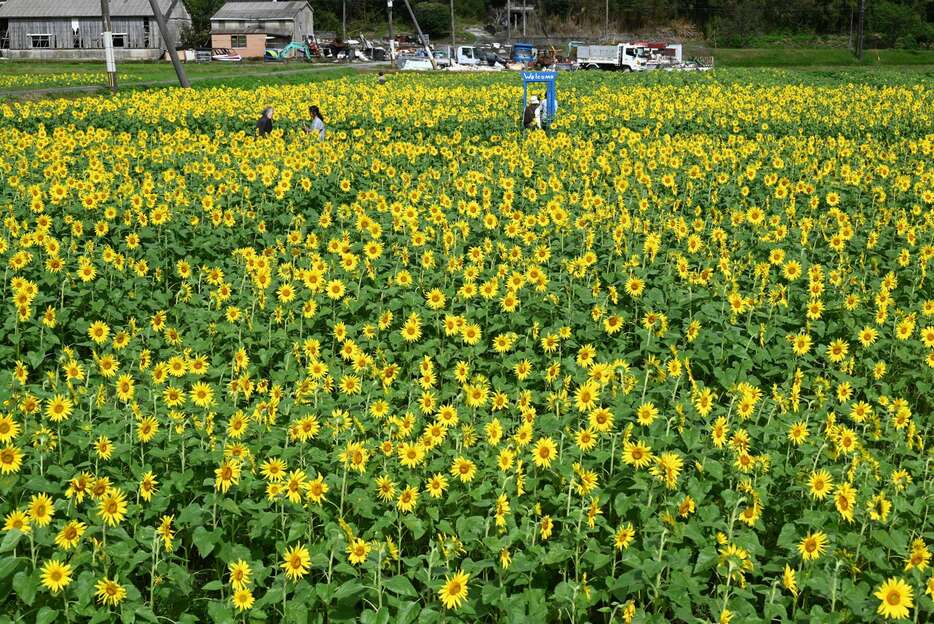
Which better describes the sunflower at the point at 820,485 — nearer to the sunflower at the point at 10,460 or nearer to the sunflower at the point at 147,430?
the sunflower at the point at 147,430

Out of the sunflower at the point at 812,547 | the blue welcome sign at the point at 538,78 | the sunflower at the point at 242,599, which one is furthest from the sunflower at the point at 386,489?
the blue welcome sign at the point at 538,78

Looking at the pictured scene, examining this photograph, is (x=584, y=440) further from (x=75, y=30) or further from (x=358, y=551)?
(x=75, y=30)

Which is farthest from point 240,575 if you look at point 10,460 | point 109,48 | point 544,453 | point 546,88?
point 109,48

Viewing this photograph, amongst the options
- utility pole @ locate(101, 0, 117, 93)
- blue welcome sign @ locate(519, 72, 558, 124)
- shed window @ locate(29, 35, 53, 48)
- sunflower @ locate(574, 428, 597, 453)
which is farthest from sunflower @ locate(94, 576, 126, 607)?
shed window @ locate(29, 35, 53, 48)

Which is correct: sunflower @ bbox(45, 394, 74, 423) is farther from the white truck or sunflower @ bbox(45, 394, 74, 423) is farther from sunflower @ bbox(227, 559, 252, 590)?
the white truck

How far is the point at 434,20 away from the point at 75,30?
112ft

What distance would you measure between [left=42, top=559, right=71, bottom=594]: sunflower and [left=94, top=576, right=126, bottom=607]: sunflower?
0.38 feet

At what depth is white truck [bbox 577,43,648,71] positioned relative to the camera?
5444 cm

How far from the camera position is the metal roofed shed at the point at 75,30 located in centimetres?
6550

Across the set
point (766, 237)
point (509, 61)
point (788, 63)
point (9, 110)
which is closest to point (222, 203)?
point (766, 237)

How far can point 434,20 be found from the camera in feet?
284

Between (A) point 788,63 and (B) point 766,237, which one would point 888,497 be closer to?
(B) point 766,237

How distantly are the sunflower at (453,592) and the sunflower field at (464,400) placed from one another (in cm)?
1

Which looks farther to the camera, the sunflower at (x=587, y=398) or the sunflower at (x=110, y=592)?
the sunflower at (x=587, y=398)
